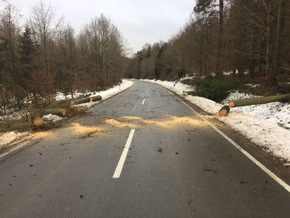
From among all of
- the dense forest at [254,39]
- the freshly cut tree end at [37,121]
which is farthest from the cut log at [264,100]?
the freshly cut tree end at [37,121]

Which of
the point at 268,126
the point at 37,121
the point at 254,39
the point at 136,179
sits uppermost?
the point at 254,39

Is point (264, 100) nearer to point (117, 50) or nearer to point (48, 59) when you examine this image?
point (48, 59)

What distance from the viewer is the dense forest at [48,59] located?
2460 cm

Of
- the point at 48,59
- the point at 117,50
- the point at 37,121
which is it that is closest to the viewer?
the point at 37,121

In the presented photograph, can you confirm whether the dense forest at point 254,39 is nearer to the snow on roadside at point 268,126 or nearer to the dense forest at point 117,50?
the dense forest at point 117,50

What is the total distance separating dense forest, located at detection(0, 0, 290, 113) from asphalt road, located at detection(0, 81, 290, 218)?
26.1 feet

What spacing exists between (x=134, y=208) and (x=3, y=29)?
1205 inches

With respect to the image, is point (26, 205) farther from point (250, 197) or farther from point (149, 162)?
point (250, 197)

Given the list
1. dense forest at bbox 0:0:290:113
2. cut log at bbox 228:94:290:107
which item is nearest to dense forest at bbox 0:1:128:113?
dense forest at bbox 0:0:290:113

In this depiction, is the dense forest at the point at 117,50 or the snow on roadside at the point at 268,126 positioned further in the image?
the dense forest at the point at 117,50

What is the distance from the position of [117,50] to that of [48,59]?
25.9 meters

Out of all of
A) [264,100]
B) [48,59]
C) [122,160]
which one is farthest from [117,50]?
[122,160]

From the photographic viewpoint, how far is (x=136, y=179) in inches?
235

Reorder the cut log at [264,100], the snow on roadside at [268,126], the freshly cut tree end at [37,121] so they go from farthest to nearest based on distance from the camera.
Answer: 1. the cut log at [264,100]
2. the freshly cut tree end at [37,121]
3. the snow on roadside at [268,126]
